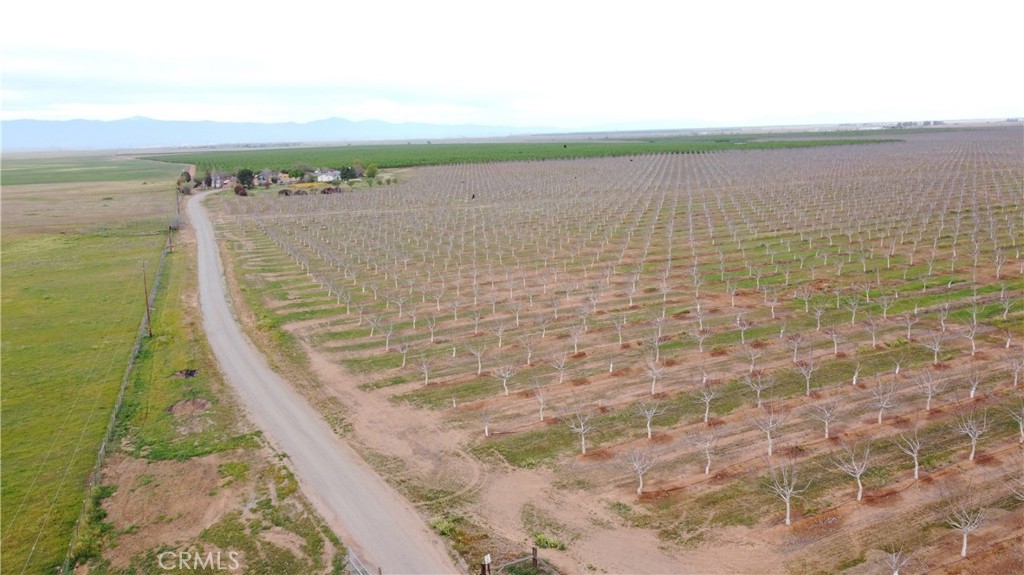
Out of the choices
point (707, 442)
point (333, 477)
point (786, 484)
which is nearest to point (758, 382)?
point (707, 442)

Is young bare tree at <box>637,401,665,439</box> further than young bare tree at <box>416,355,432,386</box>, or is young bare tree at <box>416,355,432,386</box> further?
young bare tree at <box>416,355,432,386</box>

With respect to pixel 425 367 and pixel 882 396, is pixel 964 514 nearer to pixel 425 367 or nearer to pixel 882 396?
pixel 882 396

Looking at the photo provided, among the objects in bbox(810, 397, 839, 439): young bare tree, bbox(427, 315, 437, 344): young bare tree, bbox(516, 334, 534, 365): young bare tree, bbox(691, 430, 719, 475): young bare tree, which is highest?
bbox(427, 315, 437, 344): young bare tree

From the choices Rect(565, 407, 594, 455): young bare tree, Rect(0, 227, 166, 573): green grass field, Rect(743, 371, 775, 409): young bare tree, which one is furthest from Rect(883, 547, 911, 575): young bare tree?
Rect(0, 227, 166, 573): green grass field

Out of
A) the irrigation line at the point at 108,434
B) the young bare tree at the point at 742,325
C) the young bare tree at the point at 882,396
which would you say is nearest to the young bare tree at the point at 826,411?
the young bare tree at the point at 882,396

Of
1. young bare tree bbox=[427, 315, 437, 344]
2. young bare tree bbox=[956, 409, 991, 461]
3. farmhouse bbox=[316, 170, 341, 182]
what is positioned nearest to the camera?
young bare tree bbox=[956, 409, 991, 461]

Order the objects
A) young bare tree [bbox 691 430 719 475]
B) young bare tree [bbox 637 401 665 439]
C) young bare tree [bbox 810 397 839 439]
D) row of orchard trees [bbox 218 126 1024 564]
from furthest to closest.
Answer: row of orchard trees [bbox 218 126 1024 564] → young bare tree [bbox 637 401 665 439] → young bare tree [bbox 810 397 839 439] → young bare tree [bbox 691 430 719 475]

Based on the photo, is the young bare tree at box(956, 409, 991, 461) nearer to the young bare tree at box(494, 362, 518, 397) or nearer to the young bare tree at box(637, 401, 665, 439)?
the young bare tree at box(637, 401, 665, 439)
